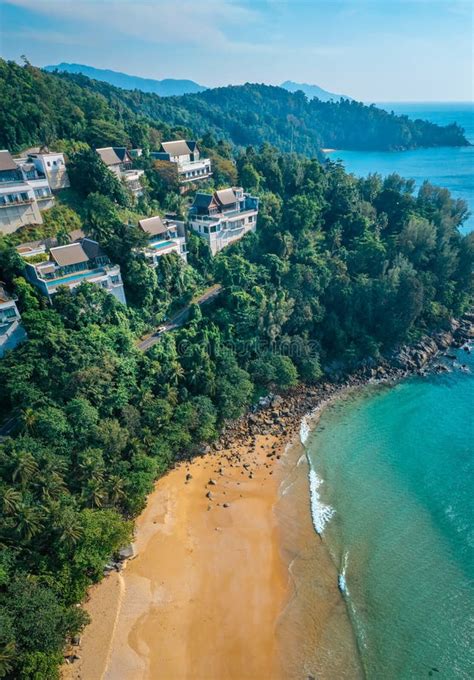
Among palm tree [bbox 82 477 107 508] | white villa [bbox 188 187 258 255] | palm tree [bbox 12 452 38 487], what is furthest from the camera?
white villa [bbox 188 187 258 255]

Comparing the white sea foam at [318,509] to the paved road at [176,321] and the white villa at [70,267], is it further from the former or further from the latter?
the white villa at [70,267]

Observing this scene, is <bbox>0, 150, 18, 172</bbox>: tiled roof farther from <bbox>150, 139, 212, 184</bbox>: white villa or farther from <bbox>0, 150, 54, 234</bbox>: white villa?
<bbox>150, 139, 212, 184</bbox>: white villa

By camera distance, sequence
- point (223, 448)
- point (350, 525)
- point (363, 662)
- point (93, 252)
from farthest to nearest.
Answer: point (93, 252) → point (223, 448) → point (350, 525) → point (363, 662)

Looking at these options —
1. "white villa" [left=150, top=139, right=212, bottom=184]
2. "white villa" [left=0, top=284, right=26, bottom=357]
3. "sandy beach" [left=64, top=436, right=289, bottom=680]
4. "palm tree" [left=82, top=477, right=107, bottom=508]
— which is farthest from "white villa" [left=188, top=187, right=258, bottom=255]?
"palm tree" [left=82, top=477, right=107, bottom=508]

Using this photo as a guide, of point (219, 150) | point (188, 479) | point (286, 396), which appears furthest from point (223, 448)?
point (219, 150)

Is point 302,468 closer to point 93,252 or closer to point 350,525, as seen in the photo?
point 350,525

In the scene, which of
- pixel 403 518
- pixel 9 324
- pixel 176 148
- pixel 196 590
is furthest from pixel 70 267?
pixel 403 518
